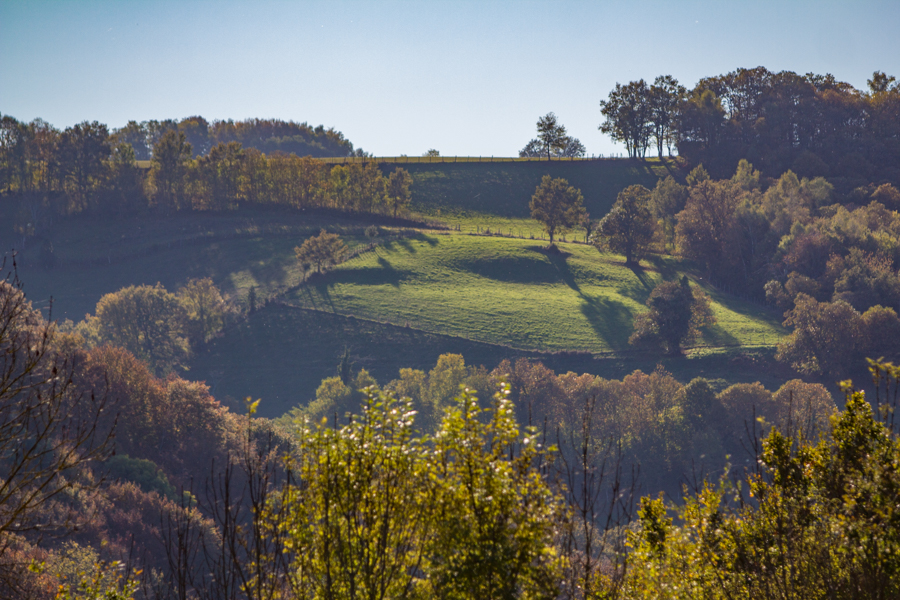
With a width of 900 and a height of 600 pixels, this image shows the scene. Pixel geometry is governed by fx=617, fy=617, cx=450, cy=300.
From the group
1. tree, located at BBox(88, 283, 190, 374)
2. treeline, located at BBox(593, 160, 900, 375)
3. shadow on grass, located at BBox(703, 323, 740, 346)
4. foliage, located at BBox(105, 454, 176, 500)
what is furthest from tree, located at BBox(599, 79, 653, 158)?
foliage, located at BBox(105, 454, 176, 500)

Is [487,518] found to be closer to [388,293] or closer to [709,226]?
[388,293]

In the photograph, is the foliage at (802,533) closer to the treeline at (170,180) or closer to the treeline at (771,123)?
the treeline at (170,180)

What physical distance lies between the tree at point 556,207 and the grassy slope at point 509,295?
4.60 metres

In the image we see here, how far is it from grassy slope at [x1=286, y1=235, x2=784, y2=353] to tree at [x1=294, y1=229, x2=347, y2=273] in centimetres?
276

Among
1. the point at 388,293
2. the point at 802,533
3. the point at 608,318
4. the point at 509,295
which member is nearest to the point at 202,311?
the point at 388,293

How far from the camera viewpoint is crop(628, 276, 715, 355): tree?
252 ft

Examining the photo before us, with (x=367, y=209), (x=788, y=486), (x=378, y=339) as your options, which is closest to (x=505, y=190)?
(x=367, y=209)

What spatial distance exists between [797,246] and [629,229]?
24.7m

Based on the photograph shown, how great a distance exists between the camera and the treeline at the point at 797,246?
73125 mm

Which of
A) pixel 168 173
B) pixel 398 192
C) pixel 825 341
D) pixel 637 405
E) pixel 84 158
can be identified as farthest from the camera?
pixel 84 158

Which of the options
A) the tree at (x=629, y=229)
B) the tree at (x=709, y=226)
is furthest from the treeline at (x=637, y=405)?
the tree at (x=709, y=226)

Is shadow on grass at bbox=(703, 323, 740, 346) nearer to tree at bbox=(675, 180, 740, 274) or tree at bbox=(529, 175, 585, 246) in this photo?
tree at bbox=(675, 180, 740, 274)

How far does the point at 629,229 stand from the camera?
10094cm

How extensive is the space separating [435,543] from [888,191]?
442ft
